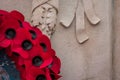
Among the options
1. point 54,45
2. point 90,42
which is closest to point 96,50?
point 90,42

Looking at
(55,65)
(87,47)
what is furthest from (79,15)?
(55,65)

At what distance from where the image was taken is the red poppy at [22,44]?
2.33 m

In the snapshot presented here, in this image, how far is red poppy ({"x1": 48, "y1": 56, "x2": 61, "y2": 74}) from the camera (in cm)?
239

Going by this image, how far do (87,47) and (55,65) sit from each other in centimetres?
32

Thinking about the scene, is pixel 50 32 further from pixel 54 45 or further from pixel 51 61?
pixel 51 61

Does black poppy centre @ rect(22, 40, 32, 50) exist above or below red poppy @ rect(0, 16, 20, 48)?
below

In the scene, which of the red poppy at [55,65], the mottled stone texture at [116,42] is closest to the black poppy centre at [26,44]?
the red poppy at [55,65]

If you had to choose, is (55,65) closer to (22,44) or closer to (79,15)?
(22,44)

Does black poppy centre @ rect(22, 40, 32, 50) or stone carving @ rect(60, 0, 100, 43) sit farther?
stone carving @ rect(60, 0, 100, 43)

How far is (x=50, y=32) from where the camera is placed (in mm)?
2660

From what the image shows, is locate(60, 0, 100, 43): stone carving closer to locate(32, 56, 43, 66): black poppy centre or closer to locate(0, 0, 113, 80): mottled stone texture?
locate(0, 0, 113, 80): mottled stone texture

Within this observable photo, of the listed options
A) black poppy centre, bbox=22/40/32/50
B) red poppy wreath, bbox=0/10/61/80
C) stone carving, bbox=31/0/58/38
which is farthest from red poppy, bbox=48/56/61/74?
stone carving, bbox=31/0/58/38

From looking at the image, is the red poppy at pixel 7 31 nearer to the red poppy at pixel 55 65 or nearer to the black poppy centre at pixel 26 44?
the black poppy centre at pixel 26 44

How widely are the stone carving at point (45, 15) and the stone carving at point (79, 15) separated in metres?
0.07
